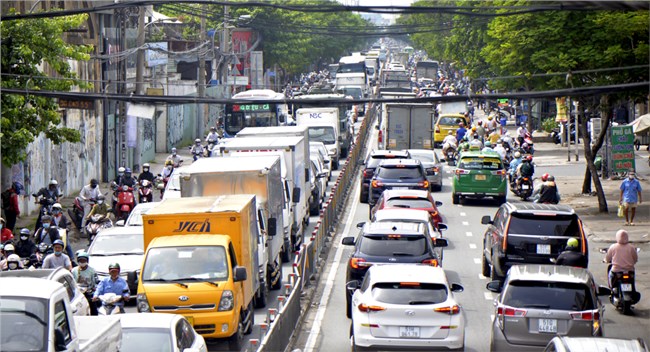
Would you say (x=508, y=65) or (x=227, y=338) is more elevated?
(x=508, y=65)

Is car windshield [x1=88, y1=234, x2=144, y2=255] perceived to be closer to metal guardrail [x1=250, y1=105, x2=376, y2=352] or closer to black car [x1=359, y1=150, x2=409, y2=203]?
metal guardrail [x1=250, y1=105, x2=376, y2=352]

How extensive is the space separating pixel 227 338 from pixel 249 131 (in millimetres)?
17506

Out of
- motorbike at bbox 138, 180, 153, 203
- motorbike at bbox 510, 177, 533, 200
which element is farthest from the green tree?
motorbike at bbox 510, 177, 533, 200

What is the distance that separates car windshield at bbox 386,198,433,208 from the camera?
2948cm

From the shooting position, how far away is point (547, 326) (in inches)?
652

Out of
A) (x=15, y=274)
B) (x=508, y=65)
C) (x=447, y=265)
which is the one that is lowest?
(x=447, y=265)

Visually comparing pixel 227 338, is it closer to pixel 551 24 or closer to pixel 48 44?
pixel 48 44

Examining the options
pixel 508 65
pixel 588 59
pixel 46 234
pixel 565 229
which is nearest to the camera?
pixel 565 229

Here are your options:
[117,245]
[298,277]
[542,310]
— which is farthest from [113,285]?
[542,310]

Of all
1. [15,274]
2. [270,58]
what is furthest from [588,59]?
[270,58]

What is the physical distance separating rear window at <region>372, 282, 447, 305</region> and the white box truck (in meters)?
11.2

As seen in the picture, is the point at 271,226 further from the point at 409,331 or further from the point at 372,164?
the point at 372,164

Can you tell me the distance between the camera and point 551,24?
118 feet

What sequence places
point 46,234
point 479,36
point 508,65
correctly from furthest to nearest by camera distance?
point 479,36 < point 508,65 < point 46,234
